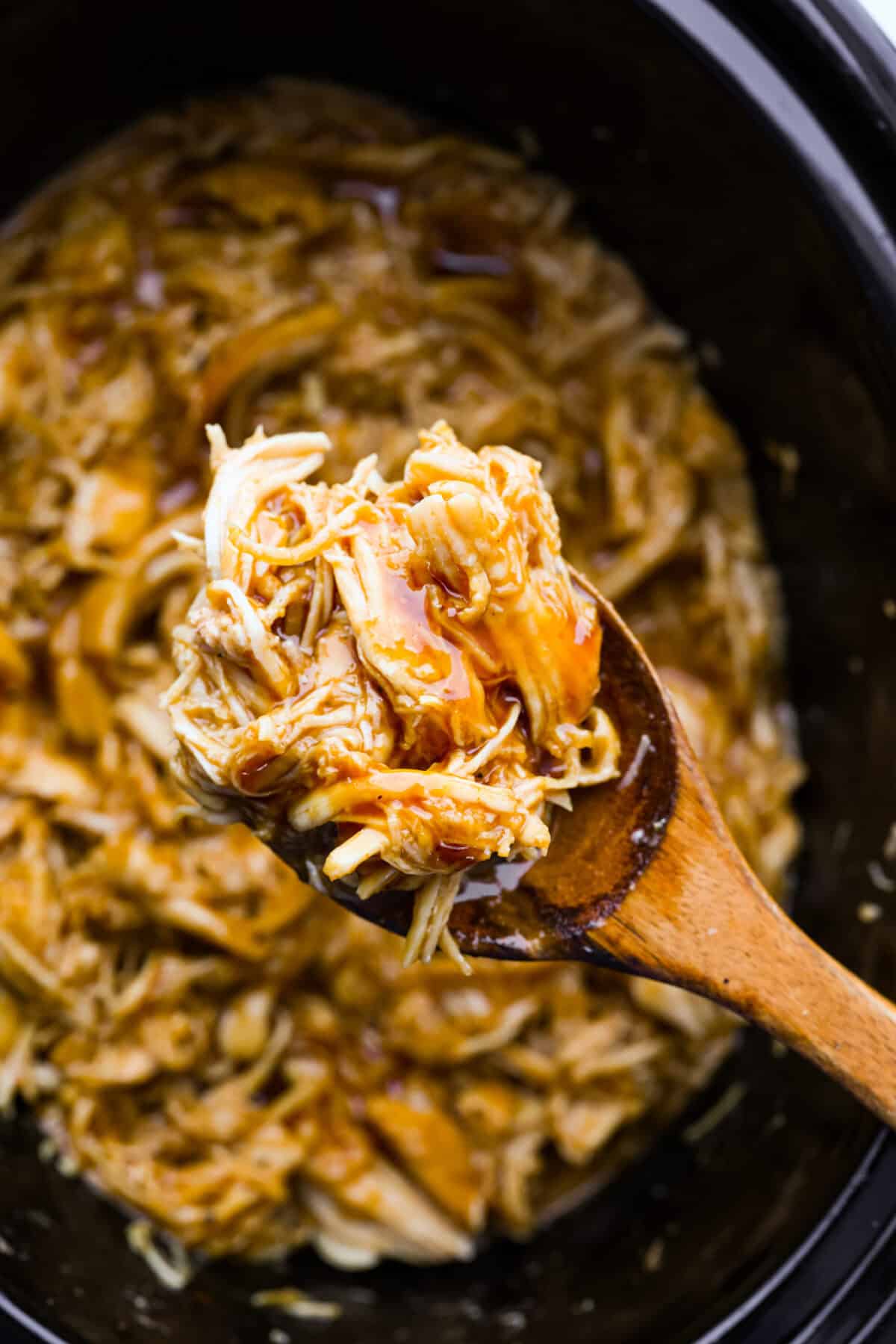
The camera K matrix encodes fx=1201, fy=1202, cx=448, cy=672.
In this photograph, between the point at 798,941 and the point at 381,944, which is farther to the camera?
the point at 381,944

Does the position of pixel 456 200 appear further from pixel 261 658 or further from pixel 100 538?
pixel 261 658

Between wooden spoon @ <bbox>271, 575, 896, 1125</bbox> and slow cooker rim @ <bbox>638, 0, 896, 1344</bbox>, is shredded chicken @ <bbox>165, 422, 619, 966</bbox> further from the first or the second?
slow cooker rim @ <bbox>638, 0, 896, 1344</bbox>

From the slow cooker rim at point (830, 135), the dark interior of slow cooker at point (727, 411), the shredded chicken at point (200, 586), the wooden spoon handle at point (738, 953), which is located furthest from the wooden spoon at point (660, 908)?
the shredded chicken at point (200, 586)

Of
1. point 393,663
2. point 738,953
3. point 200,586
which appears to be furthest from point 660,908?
point 200,586

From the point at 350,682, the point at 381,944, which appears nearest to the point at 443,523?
the point at 350,682

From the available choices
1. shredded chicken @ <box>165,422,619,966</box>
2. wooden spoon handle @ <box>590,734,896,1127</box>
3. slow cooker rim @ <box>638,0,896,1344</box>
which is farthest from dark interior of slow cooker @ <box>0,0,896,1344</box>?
shredded chicken @ <box>165,422,619,966</box>

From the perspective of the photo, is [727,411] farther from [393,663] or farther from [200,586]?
[393,663]
